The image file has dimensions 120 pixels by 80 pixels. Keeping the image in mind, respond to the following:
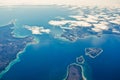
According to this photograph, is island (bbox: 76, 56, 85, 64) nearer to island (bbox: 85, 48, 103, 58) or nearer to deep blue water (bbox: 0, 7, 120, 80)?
deep blue water (bbox: 0, 7, 120, 80)

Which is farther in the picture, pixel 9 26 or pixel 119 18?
pixel 119 18

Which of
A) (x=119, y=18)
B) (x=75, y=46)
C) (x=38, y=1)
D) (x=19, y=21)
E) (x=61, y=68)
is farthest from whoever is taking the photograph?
(x=38, y=1)

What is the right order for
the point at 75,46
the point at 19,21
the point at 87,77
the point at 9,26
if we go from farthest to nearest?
the point at 19,21, the point at 9,26, the point at 75,46, the point at 87,77

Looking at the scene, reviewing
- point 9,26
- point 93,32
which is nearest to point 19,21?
point 9,26

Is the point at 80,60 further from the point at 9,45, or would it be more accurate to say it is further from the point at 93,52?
the point at 9,45

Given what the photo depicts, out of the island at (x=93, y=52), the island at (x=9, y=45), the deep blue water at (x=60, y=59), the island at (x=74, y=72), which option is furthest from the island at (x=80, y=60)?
the island at (x=9, y=45)

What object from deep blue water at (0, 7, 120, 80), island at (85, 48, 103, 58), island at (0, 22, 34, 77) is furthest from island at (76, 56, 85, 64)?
island at (0, 22, 34, 77)

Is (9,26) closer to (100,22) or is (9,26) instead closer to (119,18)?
(100,22)
